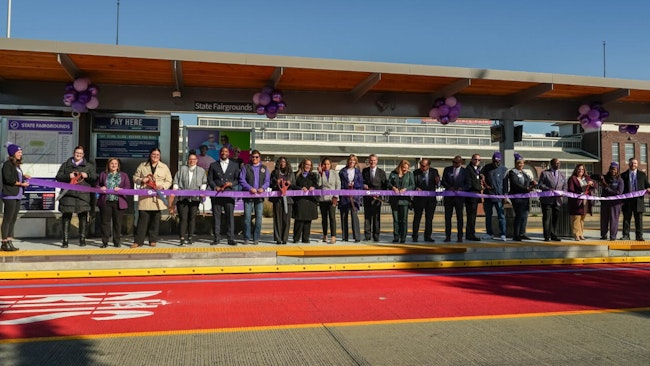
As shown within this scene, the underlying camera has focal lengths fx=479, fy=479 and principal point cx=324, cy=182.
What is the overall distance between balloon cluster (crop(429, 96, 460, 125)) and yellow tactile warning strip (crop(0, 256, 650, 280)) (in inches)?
141

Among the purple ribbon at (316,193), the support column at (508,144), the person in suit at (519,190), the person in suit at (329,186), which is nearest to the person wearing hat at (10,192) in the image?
the purple ribbon at (316,193)

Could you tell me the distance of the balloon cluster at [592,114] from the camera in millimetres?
11773

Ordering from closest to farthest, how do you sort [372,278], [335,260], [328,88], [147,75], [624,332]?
1. [624,332]
2. [372,278]
3. [335,260]
4. [147,75]
5. [328,88]

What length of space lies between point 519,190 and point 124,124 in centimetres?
882

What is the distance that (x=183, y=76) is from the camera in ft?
31.8

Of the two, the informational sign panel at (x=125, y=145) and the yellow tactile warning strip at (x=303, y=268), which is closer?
the yellow tactile warning strip at (x=303, y=268)

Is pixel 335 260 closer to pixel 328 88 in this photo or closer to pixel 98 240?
pixel 328 88

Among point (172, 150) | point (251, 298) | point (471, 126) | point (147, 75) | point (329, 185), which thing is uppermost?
point (471, 126)

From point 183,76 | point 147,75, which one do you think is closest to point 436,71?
point 183,76

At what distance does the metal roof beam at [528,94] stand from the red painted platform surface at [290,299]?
426 cm

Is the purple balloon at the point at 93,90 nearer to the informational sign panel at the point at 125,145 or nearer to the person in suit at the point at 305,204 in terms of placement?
the informational sign panel at the point at 125,145

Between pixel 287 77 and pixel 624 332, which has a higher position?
pixel 287 77

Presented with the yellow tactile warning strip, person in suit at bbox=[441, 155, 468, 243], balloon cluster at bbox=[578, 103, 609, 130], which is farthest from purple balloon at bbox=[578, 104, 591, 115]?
person in suit at bbox=[441, 155, 468, 243]

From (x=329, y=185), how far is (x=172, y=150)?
160 inches
